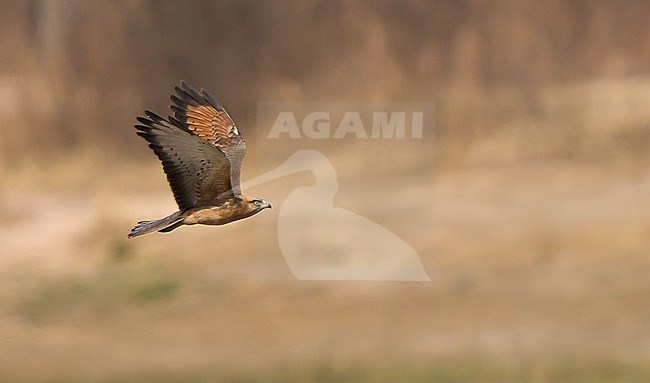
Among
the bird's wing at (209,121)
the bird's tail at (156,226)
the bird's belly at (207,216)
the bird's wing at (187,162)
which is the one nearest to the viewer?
the bird's tail at (156,226)

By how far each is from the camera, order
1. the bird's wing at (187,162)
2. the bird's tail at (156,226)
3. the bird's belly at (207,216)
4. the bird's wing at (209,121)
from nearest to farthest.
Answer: the bird's tail at (156,226), the bird's wing at (187,162), the bird's belly at (207,216), the bird's wing at (209,121)

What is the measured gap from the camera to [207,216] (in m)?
7.68

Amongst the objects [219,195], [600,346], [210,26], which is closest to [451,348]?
[600,346]

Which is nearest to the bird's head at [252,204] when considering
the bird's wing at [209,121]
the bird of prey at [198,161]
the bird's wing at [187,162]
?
the bird of prey at [198,161]

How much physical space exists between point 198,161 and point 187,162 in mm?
76

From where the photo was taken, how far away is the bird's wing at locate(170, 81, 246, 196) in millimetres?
8070

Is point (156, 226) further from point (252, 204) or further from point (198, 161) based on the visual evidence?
point (252, 204)

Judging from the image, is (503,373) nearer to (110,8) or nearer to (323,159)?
(323,159)

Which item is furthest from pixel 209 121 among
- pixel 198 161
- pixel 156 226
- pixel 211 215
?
pixel 156 226

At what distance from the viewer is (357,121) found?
2058cm

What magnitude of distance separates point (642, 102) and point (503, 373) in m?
5.73

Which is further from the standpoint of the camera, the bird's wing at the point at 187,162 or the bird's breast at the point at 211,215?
the bird's breast at the point at 211,215

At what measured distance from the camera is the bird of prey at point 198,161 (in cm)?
733

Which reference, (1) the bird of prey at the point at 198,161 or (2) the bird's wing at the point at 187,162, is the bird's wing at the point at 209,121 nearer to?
(1) the bird of prey at the point at 198,161
